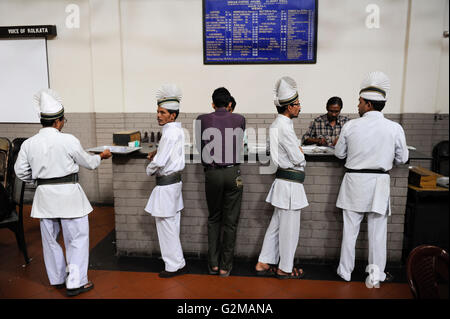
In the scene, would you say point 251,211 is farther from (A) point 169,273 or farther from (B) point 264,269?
(A) point 169,273

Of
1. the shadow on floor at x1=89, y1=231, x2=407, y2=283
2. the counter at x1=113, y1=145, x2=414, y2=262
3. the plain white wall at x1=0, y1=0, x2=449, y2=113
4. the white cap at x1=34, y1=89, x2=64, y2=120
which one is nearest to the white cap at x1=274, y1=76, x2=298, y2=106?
the counter at x1=113, y1=145, x2=414, y2=262

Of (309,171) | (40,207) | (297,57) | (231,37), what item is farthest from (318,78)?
(40,207)

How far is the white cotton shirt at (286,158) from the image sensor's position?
3107 millimetres

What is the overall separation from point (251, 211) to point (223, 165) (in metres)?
0.75

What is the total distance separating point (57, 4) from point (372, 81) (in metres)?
4.84

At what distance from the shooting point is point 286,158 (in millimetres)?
3184

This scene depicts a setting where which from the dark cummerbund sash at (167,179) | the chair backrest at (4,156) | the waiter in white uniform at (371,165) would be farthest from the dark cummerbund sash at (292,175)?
the chair backrest at (4,156)

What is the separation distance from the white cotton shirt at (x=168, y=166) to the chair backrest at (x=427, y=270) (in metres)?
2.15

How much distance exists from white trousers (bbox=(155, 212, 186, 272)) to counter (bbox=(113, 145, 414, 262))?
1.18 ft

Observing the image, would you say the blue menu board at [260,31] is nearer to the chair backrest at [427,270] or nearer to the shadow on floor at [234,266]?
the shadow on floor at [234,266]

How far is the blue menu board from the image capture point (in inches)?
200

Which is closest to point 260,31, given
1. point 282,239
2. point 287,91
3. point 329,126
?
point 329,126

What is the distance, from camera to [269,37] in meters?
5.16

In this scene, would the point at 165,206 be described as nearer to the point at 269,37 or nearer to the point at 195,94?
the point at 195,94
